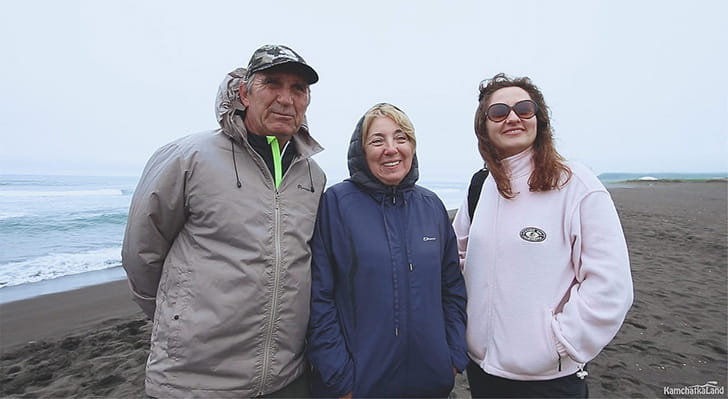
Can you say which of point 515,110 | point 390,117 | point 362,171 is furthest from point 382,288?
point 515,110

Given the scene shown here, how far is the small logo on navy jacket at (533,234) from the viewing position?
7.03 feet

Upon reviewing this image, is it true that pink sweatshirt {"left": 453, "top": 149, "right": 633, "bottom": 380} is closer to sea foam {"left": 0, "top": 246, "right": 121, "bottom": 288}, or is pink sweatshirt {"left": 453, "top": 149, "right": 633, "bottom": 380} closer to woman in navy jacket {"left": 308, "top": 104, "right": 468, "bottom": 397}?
woman in navy jacket {"left": 308, "top": 104, "right": 468, "bottom": 397}

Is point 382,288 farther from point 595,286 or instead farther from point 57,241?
point 57,241

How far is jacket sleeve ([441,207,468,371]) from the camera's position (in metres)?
2.35

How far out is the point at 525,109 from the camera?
2.33 metres

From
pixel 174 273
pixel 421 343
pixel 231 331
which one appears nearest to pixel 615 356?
pixel 421 343

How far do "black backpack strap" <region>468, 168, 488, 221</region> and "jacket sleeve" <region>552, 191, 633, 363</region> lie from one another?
0.67 metres

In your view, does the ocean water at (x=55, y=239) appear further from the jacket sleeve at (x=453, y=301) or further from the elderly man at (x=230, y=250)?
the jacket sleeve at (x=453, y=301)

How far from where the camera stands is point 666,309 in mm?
6305

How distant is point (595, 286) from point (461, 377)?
3055 mm

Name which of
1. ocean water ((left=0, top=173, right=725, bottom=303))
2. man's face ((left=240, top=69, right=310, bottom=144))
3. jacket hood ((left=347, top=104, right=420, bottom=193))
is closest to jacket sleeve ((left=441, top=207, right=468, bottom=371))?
jacket hood ((left=347, top=104, right=420, bottom=193))

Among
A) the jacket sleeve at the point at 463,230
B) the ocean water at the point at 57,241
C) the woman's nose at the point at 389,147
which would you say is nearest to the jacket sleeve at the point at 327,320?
the woman's nose at the point at 389,147

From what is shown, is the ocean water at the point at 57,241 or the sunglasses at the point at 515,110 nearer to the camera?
the sunglasses at the point at 515,110

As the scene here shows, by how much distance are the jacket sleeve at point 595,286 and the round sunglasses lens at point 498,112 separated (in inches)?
26.1
